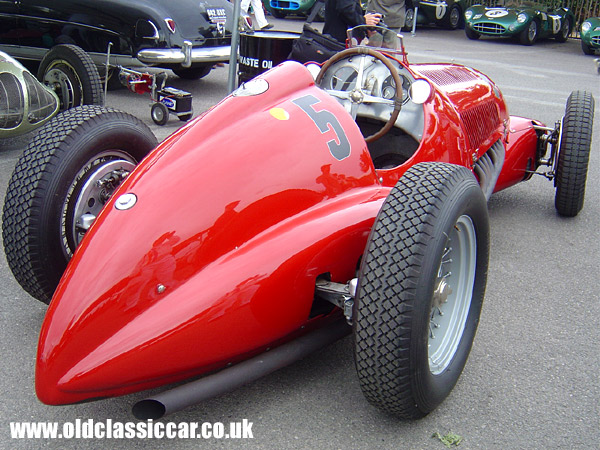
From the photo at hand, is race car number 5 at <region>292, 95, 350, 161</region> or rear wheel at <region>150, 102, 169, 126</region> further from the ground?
race car number 5 at <region>292, 95, 350, 161</region>

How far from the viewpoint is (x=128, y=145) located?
3.03 meters

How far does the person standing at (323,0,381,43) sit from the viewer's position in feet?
22.1

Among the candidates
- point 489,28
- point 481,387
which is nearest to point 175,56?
point 481,387

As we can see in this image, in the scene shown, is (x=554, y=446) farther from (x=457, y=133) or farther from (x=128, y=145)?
(x=128, y=145)

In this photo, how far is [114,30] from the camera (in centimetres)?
734

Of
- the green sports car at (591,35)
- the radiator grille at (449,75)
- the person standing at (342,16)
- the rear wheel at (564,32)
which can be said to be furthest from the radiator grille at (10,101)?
the rear wheel at (564,32)

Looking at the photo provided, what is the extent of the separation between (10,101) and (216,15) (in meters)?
3.53

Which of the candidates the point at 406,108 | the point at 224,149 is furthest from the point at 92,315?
the point at 406,108

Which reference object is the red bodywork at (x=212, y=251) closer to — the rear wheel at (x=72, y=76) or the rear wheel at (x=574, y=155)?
the rear wheel at (x=574, y=155)

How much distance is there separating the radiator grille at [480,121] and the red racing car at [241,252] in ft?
3.89

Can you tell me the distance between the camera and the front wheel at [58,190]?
2631 mm

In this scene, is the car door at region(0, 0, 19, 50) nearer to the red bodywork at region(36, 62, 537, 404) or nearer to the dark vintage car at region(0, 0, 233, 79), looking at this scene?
the dark vintage car at region(0, 0, 233, 79)

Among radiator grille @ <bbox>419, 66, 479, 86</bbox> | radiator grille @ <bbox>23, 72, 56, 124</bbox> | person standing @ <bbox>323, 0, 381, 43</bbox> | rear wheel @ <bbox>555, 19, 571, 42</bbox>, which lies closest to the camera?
radiator grille @ <bbox>419, 66, 479, 86</bbox>

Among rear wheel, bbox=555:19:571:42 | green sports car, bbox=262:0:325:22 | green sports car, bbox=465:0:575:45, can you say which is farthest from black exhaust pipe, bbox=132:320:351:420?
rear wheel, bbox=555:19:571:42
